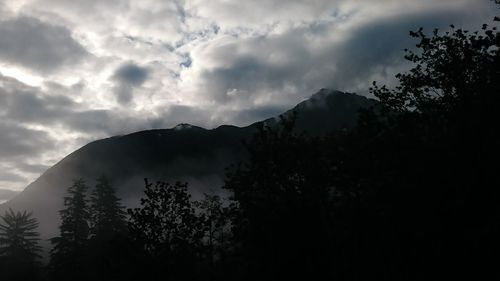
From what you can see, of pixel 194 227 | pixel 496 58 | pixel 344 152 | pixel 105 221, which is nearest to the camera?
pixel 496 58

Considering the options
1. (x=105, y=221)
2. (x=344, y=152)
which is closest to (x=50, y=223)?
(x=105, y=221)

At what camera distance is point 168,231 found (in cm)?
2005

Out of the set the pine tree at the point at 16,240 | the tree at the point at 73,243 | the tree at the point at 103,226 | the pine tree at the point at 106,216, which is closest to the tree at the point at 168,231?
the tree at the point at 103,226

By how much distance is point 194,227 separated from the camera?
822 inches

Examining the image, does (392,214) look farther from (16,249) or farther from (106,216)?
(16,249)

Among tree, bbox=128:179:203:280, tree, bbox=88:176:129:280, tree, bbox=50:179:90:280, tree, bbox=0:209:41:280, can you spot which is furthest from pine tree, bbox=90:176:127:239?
tree, bbox=128:179:203:280

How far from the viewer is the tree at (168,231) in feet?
59.8

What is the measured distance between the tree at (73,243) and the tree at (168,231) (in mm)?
26518

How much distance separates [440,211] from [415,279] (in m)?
2.36

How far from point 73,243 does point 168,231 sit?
33198 millimetres

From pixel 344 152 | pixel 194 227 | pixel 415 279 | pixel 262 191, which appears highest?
pixel 344 152

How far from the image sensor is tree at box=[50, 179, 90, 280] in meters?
43.7

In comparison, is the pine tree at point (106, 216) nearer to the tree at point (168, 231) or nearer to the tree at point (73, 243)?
the tree at point (73, 243)

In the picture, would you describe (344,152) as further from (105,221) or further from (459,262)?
(105,221)
